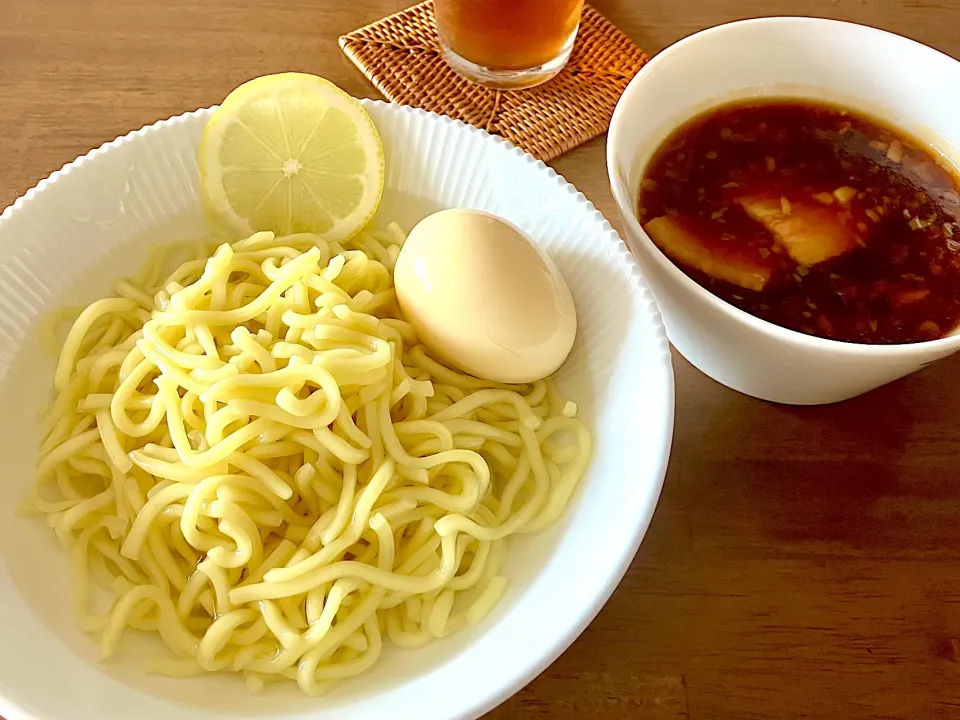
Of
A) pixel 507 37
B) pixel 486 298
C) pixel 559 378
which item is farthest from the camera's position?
pixel 507 37

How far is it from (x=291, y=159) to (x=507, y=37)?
525 mm

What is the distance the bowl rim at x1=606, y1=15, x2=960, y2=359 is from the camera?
931 mm

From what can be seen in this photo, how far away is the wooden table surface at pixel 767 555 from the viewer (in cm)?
98

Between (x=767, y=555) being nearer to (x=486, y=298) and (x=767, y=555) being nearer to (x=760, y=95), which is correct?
(x=486, y=298)

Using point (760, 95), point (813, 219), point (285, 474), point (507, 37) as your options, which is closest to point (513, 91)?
point (507, 37)

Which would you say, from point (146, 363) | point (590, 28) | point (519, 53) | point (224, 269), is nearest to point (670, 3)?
point (590, 28)

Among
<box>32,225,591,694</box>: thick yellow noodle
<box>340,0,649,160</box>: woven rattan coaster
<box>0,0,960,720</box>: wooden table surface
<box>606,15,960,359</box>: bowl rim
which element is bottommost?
<box>0,0,960,720</box>: wooden table surface

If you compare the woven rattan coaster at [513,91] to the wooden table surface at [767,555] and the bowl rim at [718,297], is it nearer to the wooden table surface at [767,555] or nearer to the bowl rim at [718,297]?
the wooden table surface at [767,555]

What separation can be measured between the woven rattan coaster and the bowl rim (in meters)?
0.32

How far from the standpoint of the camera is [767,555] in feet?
3.56

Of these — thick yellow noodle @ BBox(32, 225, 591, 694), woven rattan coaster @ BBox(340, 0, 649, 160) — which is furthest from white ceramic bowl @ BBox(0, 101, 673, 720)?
woven rattan coaster @ BBox(340, 0, 649, 160)

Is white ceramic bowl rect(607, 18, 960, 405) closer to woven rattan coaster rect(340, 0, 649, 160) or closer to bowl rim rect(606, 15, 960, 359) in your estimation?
bowl rim rect(606, 15, 960, 359)

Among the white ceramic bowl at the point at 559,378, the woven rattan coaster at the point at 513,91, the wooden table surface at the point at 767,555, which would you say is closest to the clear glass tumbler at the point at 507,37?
the woven rattan coaster at the point at 513,91

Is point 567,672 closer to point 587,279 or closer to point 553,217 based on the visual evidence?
point 587,279
